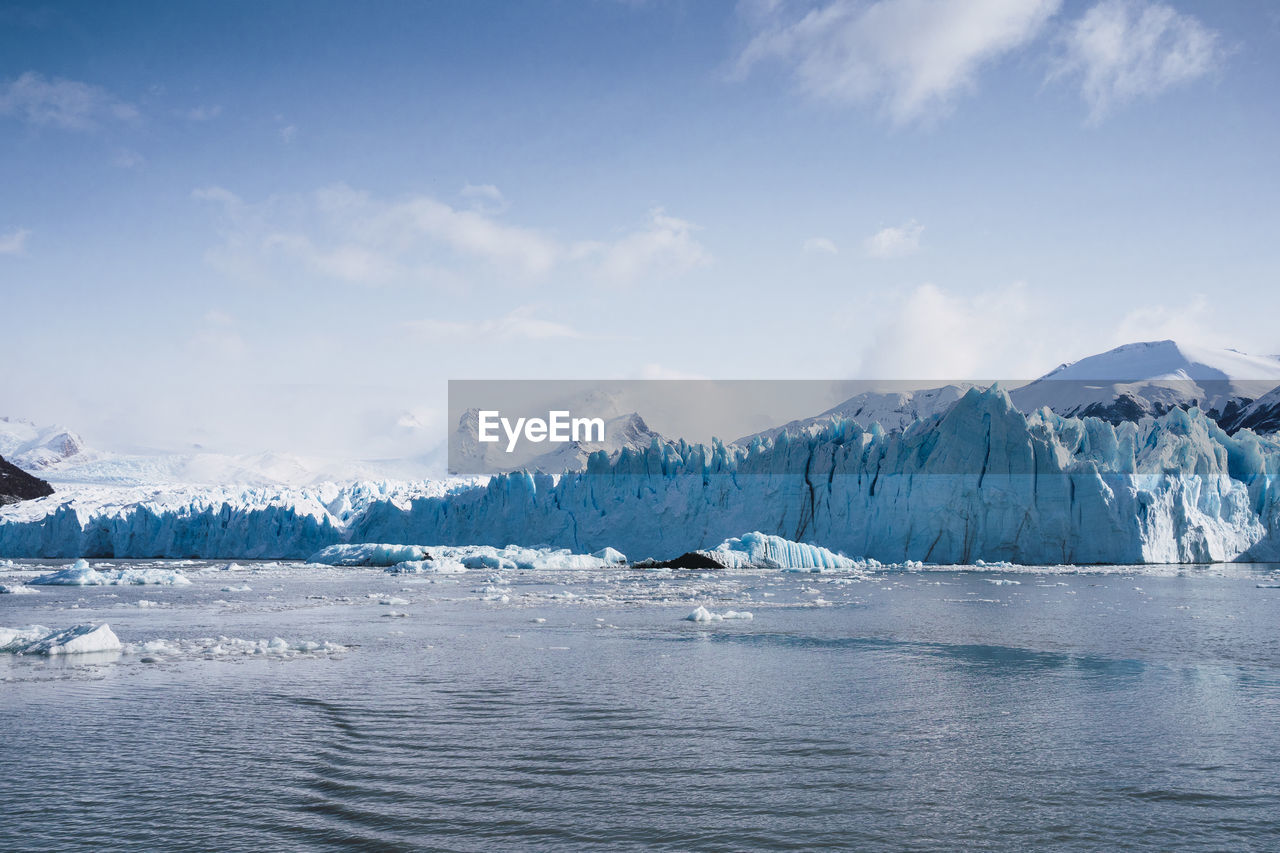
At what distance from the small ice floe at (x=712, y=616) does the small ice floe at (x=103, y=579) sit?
17.7 meters

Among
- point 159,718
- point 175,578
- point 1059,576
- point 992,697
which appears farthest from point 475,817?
point 1059,576

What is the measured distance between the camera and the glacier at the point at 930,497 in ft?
106

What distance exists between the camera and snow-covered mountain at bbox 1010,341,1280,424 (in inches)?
3863

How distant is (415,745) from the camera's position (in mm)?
6430

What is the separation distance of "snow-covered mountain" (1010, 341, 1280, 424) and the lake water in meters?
Result: 96.5

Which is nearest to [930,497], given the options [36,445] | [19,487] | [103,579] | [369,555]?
[369,555]

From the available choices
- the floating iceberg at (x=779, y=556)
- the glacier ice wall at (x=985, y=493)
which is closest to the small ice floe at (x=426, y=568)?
the glacier ice wall at (x=985, y=493)

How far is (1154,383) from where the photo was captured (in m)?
106

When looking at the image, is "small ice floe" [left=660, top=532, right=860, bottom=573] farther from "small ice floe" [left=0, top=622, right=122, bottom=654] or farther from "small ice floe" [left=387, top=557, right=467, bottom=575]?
"small ice floe" [left=0, top=622, right=122, bottom=654]

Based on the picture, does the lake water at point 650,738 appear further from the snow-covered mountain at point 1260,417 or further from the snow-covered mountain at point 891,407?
the snow-covered mountain at point 891,407

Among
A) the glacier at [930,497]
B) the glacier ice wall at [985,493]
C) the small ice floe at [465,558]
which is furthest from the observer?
the small ice floe at [465,558]

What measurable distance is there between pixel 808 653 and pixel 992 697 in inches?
128

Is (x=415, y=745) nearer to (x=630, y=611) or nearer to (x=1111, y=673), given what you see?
(x=1111, y=673)

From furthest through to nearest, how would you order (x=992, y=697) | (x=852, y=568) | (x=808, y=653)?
(x=852, y=568) < (x=808, y=653) < (x=992, y=697)
